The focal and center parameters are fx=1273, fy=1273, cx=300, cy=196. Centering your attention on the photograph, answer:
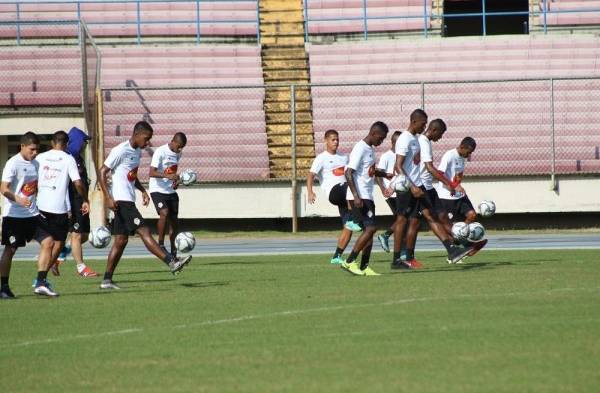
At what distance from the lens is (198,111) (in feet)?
93.1

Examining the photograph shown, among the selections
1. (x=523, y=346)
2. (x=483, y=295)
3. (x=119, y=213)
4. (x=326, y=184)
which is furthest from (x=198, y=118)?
(x=523, y=346)

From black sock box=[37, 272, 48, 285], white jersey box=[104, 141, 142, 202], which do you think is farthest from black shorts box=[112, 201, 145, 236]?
black sock box=[37, 272, 48, 285]

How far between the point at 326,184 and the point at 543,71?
42.0 feet

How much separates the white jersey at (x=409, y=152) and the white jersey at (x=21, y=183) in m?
4.59

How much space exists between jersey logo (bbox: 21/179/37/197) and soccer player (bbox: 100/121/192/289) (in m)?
0.82

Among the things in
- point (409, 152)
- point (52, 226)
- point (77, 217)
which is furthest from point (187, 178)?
point (52, 226)

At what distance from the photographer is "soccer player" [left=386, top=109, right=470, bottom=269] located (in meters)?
15.4

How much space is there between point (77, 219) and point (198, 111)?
11.5m

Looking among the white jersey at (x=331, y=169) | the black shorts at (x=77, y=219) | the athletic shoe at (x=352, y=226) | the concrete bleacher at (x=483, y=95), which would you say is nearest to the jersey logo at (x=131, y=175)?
the athletic shoe at (x=352, y=226)

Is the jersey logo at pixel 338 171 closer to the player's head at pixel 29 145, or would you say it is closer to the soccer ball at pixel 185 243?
the soccer ball at pixel 185 243

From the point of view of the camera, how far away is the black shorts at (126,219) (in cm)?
1382

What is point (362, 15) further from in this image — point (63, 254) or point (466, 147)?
point (63, 254)

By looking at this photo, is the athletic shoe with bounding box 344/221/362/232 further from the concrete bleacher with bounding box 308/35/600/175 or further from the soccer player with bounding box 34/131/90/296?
the concrete bleacher with bounding box 308/35/600/175

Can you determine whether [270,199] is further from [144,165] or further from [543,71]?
[543,71]
